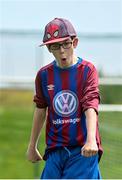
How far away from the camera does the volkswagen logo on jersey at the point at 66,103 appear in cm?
565

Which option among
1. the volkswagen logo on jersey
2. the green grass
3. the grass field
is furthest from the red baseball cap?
the green grass

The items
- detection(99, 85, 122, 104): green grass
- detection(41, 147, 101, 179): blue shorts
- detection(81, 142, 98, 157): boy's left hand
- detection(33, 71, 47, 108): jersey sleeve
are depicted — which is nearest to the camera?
detection(81, 142, 98, 157): boy's left hand

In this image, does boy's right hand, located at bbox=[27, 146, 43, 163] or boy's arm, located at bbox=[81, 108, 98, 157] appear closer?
boy's arm, located at bbox=[81, 108, 98, 157]

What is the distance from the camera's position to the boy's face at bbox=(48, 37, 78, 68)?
559cm

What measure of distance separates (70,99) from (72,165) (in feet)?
1.42

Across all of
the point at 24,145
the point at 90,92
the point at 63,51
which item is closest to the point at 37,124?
the point at 90,92

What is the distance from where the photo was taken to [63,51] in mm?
5578

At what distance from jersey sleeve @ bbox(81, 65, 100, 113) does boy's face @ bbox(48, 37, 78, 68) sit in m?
0.16

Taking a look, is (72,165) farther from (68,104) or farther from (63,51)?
(63,51)

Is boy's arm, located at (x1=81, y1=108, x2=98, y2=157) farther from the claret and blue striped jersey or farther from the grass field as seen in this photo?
the grass field

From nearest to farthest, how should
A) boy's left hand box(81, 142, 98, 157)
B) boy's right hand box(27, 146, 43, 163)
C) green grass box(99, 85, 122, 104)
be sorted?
1. boy's left hand box(81, 142, 98, 157)
2. boy's right hand box(27, 146, 43, 163)
3. green grass box(99, 85, 122, 104)

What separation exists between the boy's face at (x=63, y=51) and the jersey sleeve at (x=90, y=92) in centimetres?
16

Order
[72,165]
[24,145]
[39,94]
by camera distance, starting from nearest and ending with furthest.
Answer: [72,165]
[39,94]
[24,145]

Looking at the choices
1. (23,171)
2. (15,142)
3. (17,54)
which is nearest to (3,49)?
(17,54)
